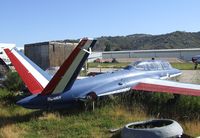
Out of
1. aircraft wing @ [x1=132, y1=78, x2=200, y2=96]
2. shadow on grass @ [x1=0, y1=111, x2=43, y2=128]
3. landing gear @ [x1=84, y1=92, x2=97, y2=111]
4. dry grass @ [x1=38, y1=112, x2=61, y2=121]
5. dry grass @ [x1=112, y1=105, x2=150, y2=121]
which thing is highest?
aircraft wing @ [x1=132, y1=78, x2=200, y2=96]

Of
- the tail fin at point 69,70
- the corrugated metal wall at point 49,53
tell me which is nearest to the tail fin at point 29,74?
the tail fin at point 69,70

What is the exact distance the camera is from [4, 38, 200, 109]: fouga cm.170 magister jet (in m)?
11.3

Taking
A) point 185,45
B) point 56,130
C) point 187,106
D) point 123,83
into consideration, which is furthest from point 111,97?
point 185,45

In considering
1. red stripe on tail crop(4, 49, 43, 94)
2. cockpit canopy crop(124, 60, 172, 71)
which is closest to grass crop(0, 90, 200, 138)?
red stripe on tail crop(4, 49, 43, 94)

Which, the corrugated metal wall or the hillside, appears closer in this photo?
the corrugated metal wall

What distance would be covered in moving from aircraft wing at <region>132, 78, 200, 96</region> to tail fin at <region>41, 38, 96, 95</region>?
10.1 feet

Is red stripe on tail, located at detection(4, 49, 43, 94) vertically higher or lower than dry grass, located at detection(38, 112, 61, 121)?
higher

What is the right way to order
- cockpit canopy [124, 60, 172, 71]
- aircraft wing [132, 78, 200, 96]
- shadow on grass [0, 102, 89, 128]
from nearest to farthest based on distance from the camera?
shadow on grass [0, 102, 89, 128]
aircraft wing [132, 78, 200, 96]
cockpit canopy [124, 60, 172, 71]

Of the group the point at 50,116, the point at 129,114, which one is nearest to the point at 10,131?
the point at 50,116

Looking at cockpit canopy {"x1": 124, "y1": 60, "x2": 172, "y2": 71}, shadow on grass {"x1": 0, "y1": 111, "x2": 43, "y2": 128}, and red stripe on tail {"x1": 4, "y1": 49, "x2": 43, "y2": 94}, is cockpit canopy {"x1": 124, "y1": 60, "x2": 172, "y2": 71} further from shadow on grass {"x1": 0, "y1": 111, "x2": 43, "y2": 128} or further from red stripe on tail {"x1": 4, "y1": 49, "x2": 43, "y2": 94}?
shadow on grass {"x1": 0, "y1": 111, "x2": 43, "y2": 128}

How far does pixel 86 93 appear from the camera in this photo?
12492mm

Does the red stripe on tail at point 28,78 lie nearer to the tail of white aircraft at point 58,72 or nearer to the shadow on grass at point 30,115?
the tail of white aircraft at point 58,72

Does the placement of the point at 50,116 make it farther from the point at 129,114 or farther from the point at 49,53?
the point at 49,53

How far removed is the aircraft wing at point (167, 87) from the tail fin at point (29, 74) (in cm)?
339
